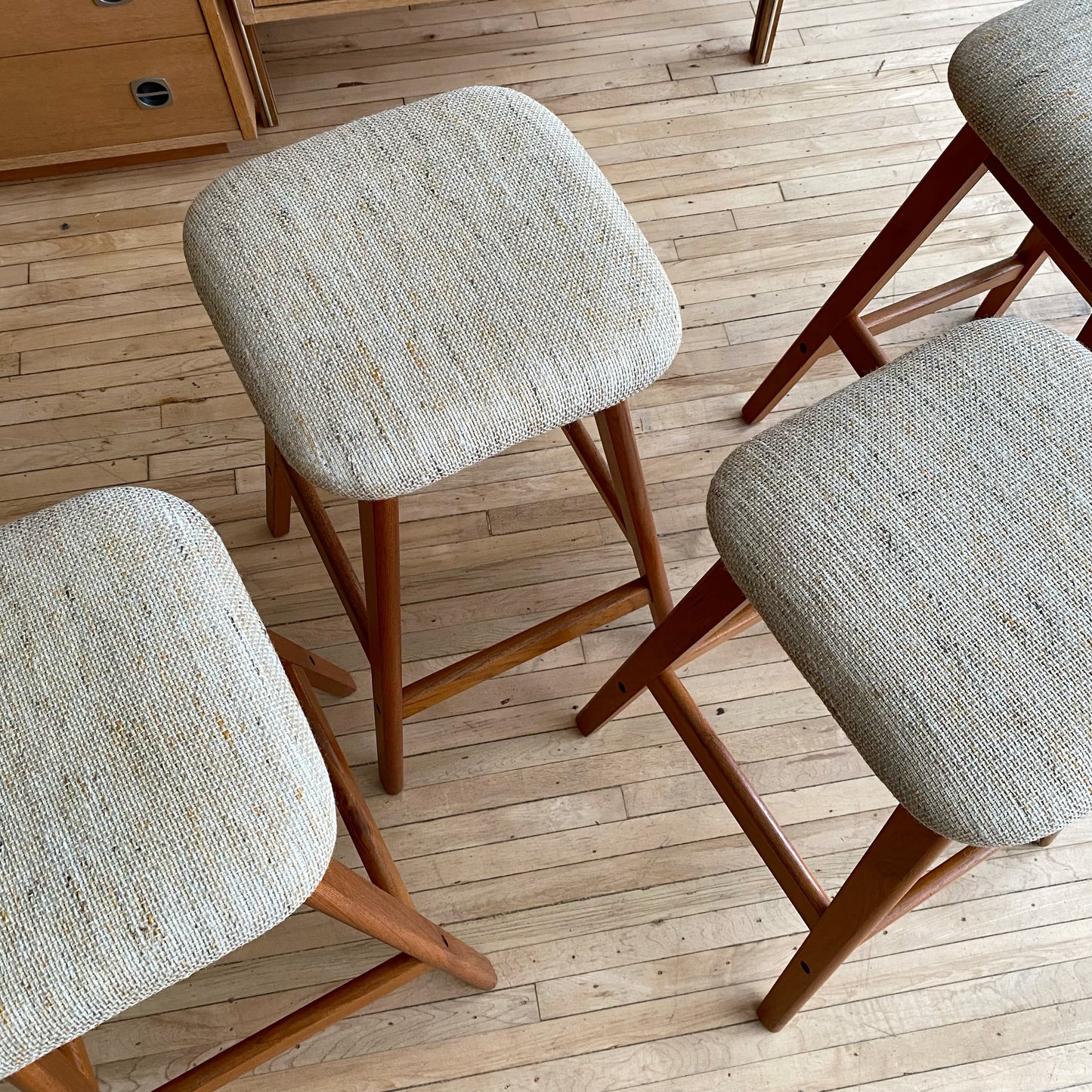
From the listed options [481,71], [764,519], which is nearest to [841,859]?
[764,519]

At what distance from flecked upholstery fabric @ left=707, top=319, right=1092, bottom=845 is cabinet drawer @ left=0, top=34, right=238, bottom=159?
1299 mm

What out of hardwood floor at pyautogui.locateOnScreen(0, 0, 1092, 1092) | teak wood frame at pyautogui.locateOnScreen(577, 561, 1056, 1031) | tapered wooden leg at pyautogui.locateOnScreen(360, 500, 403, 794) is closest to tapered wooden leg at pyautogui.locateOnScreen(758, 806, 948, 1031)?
teak wood frame at pyautogui.locateOnScreen(577, 561, 1056, 1031)

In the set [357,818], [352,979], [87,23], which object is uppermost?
[87,23]

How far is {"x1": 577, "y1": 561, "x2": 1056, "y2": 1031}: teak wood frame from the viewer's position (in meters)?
0.83

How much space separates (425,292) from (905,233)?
24.1 inches

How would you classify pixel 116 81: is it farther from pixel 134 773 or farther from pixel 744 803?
pixel 744 803

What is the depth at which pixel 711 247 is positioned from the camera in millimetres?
1717

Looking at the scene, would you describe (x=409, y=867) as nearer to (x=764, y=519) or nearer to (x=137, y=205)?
(x=764, y=519)

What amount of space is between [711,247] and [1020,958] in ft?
3.86

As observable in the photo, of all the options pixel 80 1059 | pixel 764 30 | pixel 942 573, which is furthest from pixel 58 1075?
pixel 764 30

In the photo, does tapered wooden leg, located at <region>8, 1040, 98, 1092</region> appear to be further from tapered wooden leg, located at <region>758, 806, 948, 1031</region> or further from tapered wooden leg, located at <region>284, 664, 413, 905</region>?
tapered wooden leg, located at <region>758, 806, 948, 1031</region>

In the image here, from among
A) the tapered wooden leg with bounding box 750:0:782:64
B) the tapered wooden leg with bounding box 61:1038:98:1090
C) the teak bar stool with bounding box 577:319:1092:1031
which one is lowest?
the tapered wooden leg with bounding box 61:1038:98:1090

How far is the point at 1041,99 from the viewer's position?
0.93 meters

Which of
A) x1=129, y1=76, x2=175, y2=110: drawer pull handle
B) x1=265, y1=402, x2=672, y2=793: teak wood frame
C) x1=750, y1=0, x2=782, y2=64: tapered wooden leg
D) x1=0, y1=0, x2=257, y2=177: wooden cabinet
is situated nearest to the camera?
x1=265, y1=402, x2=672, y2=793: teak wood frame
